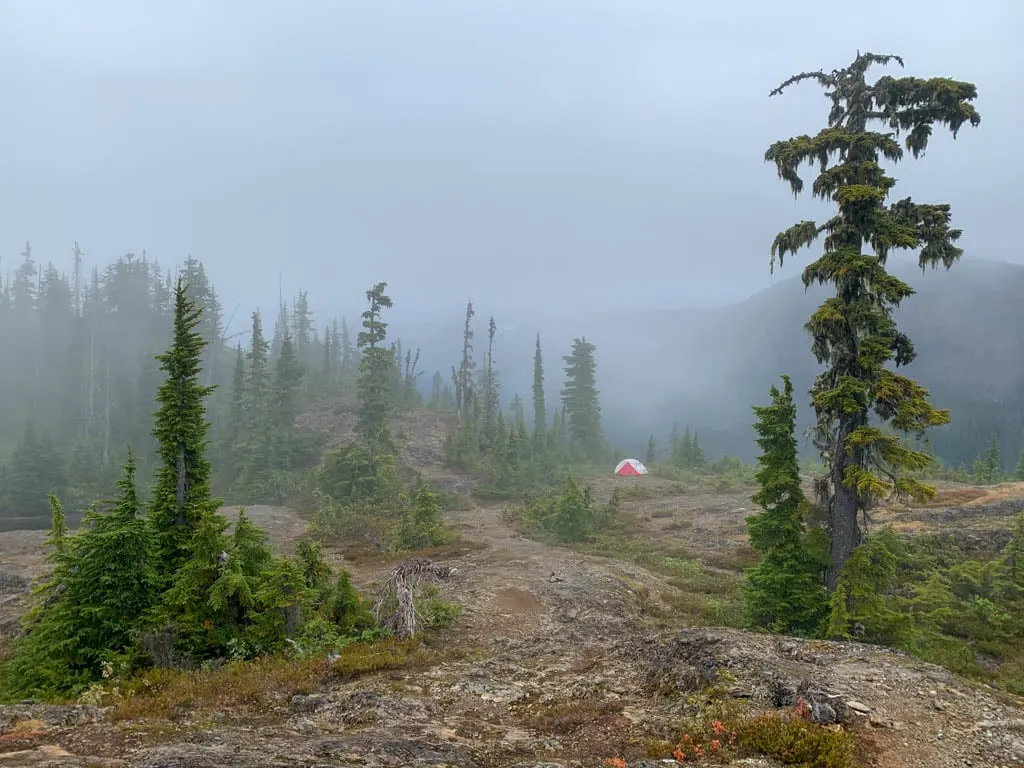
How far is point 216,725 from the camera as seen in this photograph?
8609 mm

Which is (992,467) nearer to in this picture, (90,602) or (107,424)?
(90,602)

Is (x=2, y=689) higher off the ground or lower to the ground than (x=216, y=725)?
lower

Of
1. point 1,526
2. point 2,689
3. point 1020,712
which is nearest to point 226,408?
point 1,526

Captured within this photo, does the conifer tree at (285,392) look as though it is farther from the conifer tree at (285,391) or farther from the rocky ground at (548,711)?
the rocky ground at (548,711)

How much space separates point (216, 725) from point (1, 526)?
49.9 metres

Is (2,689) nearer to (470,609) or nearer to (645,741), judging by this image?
(470,609)

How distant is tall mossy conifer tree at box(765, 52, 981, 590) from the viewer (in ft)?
45.1

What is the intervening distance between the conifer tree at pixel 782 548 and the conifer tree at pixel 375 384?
1518 inches

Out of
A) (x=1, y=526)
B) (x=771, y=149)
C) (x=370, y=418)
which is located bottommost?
(x=1, y=526)

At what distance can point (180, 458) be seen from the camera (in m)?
15.0

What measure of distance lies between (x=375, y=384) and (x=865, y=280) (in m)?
44.0

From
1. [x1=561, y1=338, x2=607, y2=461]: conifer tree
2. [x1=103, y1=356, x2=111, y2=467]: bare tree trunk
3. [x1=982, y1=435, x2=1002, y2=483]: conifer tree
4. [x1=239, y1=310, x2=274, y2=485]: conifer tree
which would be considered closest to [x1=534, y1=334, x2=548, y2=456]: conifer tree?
[x1=561, y1=338, x2=607, y2=461]: conifer tree

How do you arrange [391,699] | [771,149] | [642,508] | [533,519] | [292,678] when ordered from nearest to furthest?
[391,699]
[292,678]
[771,149]
[533,519]
[642,508]

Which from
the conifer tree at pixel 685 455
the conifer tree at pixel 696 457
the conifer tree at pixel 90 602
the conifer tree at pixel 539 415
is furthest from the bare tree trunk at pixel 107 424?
the conifer tree at pixel 696 457
